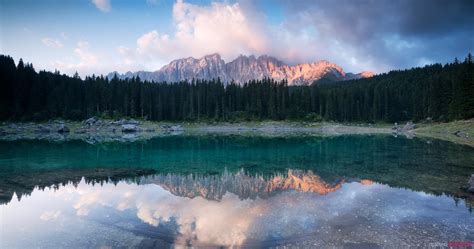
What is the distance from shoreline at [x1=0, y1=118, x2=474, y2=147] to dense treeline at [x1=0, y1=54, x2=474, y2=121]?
27.0 ft

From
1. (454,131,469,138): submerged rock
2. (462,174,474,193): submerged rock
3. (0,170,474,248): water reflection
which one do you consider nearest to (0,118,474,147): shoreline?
(454,131,469,138): submerged rock

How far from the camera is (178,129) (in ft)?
383

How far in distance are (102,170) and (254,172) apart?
50.9 ft

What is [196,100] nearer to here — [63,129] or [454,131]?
[63,129]

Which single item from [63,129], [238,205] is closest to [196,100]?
[63,129]

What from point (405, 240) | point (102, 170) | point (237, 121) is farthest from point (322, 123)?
point (405, 240)

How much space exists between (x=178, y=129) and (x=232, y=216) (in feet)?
337

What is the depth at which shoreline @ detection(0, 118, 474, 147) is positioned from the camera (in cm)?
8569

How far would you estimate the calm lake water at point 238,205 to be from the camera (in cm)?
1341

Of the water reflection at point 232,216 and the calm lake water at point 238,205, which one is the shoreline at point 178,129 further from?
the water reflection at point 232,216

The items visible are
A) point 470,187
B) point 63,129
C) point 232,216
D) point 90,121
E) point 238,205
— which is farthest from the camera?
point 90,121

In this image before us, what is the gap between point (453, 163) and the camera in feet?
104

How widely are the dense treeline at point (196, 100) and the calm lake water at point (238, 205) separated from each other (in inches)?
3618

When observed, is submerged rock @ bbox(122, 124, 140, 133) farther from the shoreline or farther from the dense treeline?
the dense treeline
